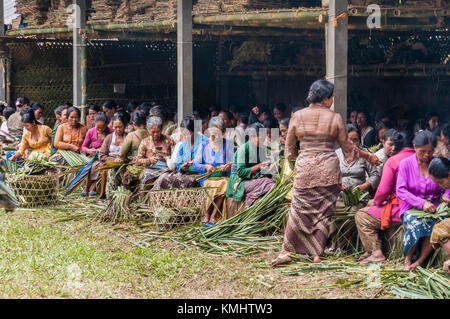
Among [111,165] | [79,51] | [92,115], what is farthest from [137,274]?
[79,51]

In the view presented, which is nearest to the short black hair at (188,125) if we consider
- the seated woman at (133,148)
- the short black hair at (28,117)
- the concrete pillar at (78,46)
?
the seated woman at (133,148)

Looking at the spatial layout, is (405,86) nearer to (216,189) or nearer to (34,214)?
(216,189)

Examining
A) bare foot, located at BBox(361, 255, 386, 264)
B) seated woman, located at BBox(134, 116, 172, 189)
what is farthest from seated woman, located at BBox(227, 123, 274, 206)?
bare foot, located at BBox(361, 255, 386, 264)

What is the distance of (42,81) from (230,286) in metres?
9.95

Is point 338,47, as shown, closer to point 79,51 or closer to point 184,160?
point 184,160

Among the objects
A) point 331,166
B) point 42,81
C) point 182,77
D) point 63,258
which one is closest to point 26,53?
point 42,81

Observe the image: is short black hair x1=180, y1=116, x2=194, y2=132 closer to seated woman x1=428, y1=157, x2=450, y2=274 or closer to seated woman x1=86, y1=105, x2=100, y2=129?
seated woman x1=86, y1=105, x2=100, y2=129

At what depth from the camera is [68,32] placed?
1278 centimetres

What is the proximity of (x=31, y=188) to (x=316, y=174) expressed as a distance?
15.6ft

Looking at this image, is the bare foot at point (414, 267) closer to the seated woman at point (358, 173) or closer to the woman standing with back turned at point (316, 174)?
the woman standing with back turned at point (316, 174)

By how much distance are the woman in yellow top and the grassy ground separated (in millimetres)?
3031

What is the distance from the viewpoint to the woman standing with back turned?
6.12m

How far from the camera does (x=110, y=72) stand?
14188 mm

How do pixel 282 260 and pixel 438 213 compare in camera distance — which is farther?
pixel 282 260
